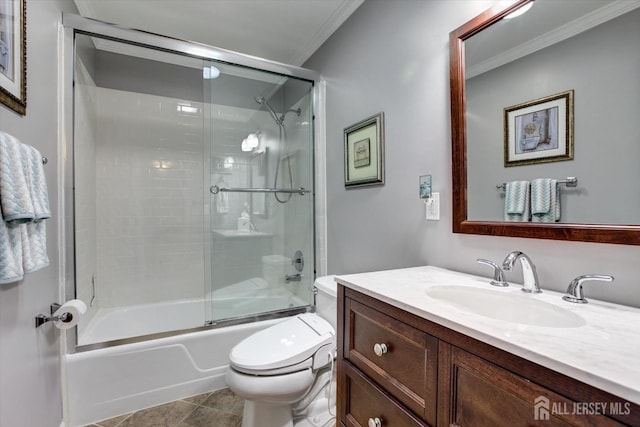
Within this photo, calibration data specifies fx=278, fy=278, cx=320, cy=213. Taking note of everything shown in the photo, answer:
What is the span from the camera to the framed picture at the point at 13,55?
2.96 ft

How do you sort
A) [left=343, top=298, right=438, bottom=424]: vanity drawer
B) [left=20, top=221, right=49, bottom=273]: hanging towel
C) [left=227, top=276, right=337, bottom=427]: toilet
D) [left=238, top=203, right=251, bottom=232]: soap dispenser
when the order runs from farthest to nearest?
[left=238, top=203, right=251, bottom=232]: soap dispenser
[left=227, top=276, right=337, bottom=427]: toilet
[left=20, top=221, right=49, bottom=273]: hanging towel
[left=343, top=298, right=438, bottom=424]: vanity drawer

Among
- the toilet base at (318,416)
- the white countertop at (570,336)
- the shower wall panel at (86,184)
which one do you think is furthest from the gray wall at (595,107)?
the shower wall panel at (86,184)

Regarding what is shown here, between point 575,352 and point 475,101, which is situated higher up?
point 475,101

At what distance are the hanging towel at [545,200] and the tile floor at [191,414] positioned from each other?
1.73m

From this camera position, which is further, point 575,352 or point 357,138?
point 357,138

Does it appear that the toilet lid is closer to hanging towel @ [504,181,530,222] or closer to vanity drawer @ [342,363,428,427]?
vanity drawer @ [342,363,428,427]

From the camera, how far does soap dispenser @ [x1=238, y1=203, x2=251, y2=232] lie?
230cm

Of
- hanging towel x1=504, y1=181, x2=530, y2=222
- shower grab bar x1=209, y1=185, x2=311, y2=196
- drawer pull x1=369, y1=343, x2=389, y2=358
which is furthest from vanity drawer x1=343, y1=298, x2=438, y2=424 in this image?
shower grab bar x1=209, y1=185, x2=311, y2=196

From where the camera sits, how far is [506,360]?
0.53 m

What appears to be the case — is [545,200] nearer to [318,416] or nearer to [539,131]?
[539,131]

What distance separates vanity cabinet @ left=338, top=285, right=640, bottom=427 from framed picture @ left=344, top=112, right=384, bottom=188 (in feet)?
2.80

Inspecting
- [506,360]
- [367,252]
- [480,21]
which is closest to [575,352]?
[506,360]

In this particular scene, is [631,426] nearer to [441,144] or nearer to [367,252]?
[441,144]

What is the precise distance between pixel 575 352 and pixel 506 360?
107 mm
